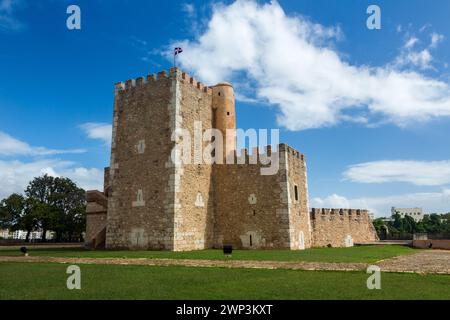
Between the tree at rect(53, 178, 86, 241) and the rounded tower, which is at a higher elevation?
the rounded tower

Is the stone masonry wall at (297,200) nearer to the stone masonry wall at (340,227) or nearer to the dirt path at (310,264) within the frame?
the stone masonry wall at (340,227)

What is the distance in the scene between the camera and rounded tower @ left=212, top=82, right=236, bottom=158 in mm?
25219

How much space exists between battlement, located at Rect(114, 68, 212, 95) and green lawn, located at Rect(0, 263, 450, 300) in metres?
14.3

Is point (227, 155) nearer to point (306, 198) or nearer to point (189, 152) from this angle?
point (189, 152)

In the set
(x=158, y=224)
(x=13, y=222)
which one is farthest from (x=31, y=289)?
(x=13, y=222)

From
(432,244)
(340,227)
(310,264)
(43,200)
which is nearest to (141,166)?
(310,264)

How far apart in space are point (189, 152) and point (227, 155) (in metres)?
3.28

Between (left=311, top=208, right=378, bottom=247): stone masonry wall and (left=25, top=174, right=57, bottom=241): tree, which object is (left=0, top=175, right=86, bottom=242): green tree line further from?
(left=311, top=208, right=378, bottom=247): stone masonry wall

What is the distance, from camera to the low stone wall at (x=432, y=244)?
2908 centimetres

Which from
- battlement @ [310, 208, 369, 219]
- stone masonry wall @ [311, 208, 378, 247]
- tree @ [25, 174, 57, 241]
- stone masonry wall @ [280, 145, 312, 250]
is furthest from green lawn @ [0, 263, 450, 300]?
tree @ [25, 174, 57, 241]

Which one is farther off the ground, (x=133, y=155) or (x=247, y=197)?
(x=133, y=155)

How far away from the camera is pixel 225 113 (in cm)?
2555

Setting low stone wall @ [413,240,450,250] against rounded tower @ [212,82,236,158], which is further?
low stone wall @ [413,240,450,250]
